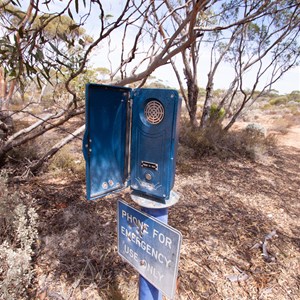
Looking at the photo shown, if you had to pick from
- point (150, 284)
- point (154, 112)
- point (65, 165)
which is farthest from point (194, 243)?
point (65, 165)

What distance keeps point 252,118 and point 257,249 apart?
14.0 metres

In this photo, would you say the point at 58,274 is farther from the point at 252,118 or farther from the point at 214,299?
the point at 252,118

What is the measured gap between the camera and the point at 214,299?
1.66 m

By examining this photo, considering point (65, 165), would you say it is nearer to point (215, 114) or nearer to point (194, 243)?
point (194, 243)

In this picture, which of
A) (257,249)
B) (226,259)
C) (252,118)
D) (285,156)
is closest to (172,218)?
(226,259)

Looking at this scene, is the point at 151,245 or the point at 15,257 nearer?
the point at 151,245

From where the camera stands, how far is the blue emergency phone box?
89cm

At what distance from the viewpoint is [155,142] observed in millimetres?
924

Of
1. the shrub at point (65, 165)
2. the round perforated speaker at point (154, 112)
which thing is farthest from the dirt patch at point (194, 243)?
the round perforated speaker at point (154, 112)

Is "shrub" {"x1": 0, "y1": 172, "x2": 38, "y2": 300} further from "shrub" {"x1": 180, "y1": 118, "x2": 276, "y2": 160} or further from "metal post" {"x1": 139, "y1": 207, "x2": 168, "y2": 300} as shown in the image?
"shrub" {"x1": 180, "y1": 118, "x2": 276, "y2": 160}

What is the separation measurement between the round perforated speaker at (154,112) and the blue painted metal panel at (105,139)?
5.9 inches

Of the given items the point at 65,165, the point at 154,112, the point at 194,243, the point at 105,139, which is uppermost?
the point at 154,112

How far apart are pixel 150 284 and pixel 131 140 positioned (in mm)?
665

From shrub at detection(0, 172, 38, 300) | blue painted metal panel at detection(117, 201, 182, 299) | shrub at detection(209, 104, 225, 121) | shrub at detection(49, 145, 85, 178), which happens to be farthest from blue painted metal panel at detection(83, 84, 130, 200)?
shrub at detection(209, 104, 225, 121)
